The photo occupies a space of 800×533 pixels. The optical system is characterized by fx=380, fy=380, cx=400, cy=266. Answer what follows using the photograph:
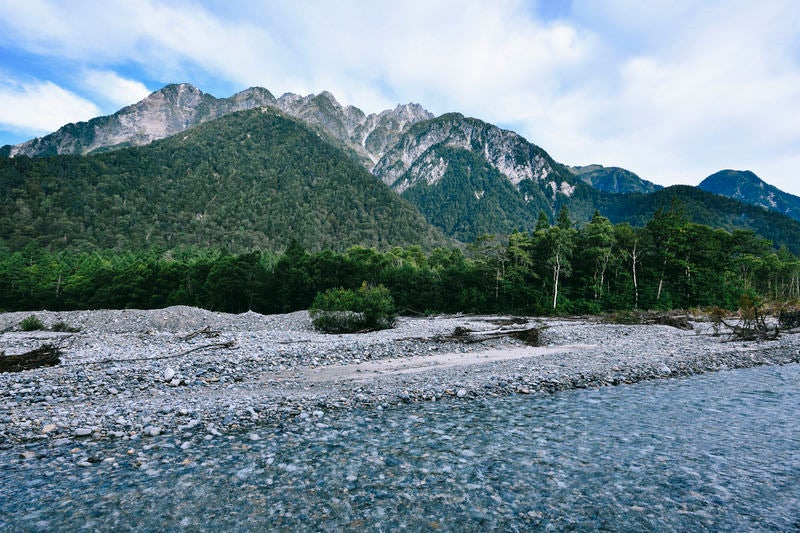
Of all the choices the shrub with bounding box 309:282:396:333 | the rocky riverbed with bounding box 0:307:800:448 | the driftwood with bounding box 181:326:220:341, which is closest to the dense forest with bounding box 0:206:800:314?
the rocky riverbed with bounding box 0:307:800:448

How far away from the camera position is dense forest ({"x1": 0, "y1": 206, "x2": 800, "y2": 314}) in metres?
45.7

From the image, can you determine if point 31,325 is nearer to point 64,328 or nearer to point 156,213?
point 64,328

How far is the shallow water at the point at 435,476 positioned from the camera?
5516 millimetres

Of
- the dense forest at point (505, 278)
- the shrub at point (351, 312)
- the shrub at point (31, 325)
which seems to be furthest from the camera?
the dense forest at point (505, 278)

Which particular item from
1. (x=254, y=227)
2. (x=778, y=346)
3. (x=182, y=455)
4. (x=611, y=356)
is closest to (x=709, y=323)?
(x=778, y=346)

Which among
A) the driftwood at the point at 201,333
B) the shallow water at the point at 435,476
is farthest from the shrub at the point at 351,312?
the shallow water at the point at 435,476

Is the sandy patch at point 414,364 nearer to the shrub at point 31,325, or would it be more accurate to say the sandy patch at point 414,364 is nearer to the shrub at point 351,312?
the shrub at point 351,312

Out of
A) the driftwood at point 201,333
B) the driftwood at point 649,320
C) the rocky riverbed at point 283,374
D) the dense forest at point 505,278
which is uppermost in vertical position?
the dense forest at point 505,278

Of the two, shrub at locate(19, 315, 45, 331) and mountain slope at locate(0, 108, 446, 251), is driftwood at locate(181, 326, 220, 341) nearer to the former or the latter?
shrub at locate(19, 315, 45, 331)

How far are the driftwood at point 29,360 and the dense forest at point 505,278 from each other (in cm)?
4021

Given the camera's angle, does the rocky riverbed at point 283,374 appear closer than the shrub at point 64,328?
Yes

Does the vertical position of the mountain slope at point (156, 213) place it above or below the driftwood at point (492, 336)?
above

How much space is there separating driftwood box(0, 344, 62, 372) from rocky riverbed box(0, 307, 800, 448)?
72cm

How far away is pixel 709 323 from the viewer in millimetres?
34906
